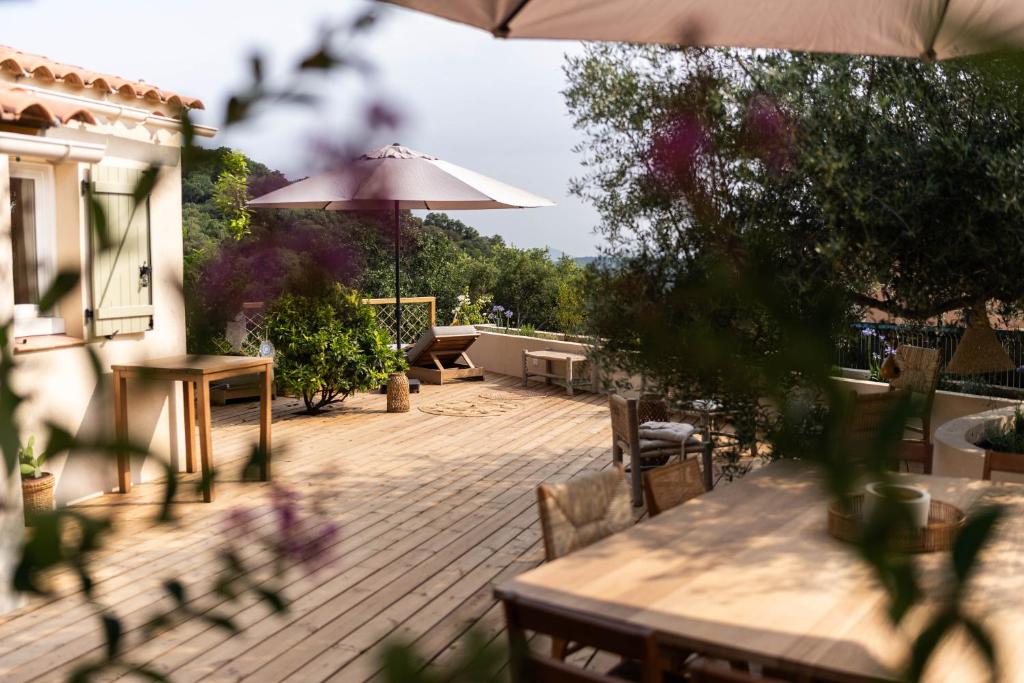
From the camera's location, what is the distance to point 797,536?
3045 millimetres

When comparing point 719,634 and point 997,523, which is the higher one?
point 997,523

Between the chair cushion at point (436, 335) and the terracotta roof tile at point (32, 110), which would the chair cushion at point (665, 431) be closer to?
the terracotta roof tile at point (32, 110)

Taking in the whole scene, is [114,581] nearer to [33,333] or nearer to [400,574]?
[400,574]

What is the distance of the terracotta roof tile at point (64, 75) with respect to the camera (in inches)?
210

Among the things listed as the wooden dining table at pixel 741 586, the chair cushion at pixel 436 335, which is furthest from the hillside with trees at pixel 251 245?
the chair cushion at pixel 436 335

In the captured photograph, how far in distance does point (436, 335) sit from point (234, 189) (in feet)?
34.9

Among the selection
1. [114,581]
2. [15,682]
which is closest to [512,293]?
[114,581]

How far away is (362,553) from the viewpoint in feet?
17.0

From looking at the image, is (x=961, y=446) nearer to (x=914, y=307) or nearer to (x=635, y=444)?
(x=914, y=307)

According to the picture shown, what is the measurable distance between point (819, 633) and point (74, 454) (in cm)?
214

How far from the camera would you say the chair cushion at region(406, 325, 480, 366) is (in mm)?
11320

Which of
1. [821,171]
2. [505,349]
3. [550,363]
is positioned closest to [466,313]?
[505,349]

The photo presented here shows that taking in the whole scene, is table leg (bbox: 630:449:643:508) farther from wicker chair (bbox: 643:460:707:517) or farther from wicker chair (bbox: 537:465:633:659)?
wicker chair (bbox: 537:465:633:659)

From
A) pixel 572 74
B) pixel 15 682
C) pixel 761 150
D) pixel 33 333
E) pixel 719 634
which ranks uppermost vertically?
pixel 572 74
